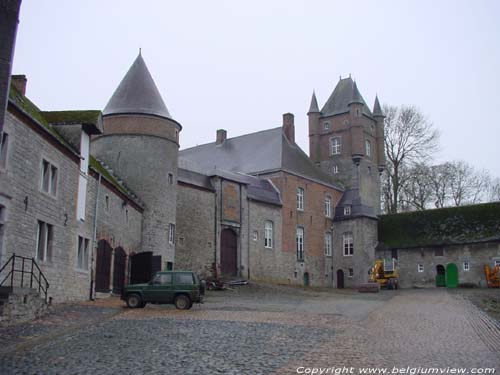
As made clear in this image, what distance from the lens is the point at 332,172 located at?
49.1 m

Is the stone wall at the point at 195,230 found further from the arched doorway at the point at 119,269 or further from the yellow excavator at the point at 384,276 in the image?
the yellow excavator at the point at 384,276

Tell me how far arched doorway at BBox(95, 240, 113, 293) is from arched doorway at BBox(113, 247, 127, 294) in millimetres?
771

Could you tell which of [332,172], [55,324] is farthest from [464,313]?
[332,172]

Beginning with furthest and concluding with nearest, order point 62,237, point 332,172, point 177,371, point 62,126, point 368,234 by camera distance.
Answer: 1. point 332,172
2. point 368,234
3. point 62,126
4. point 62,237
5. point 177,371

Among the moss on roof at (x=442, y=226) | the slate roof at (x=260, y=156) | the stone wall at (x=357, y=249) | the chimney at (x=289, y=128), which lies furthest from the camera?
the chimney at (x=289, y=128)

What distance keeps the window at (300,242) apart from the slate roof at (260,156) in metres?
4.20

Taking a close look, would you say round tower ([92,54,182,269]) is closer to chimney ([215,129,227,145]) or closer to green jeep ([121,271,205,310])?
green jeep ([121,271,205,310])

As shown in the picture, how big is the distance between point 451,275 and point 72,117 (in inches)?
1166

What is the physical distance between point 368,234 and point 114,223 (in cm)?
2573

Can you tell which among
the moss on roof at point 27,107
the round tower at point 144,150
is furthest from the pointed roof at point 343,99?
the moss on roof at point 27,107

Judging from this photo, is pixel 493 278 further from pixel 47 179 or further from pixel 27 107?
pixel 27 107

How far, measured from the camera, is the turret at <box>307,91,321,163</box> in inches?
1965

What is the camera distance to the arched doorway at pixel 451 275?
40.1m

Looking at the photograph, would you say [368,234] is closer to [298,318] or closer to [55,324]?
[298,318]
